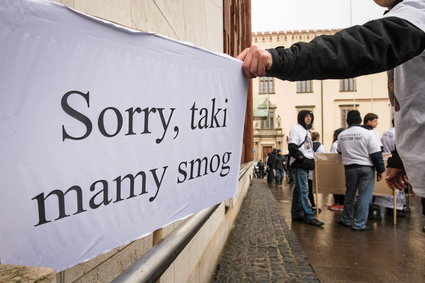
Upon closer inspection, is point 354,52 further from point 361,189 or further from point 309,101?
point 309,101

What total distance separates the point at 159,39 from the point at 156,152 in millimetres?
345

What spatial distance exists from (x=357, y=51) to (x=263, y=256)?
112 inches

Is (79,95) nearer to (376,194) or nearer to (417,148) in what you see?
(417,148)

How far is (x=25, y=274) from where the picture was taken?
1.58 feet

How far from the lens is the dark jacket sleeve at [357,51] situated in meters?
1.10

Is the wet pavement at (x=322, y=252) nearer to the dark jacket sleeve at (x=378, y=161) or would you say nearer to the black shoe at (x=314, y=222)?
the black shoe at (x=314, y=222)

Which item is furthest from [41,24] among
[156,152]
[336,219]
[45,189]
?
[336,219]

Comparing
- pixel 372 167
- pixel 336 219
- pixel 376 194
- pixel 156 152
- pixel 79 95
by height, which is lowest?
pixel 336 219

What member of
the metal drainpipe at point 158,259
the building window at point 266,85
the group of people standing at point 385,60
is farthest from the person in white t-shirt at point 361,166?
the building window at point 266,85

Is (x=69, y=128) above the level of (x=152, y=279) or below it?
above

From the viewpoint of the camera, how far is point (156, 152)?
3.13 ft

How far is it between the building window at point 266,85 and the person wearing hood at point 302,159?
92.1 feet

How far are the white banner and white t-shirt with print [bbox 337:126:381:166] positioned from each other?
4.21m

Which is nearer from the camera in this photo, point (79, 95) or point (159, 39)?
point (79, 95)
